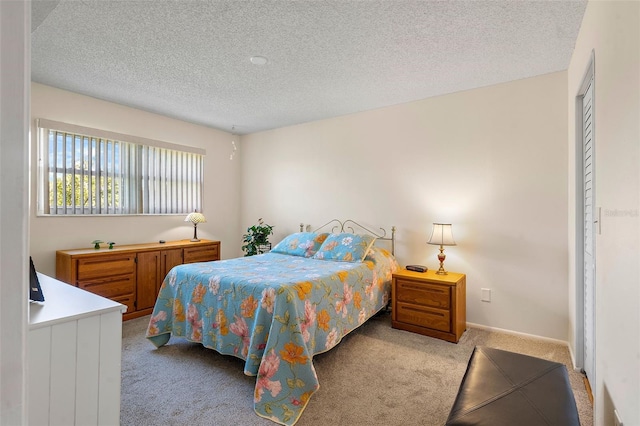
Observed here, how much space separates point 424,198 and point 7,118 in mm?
3681

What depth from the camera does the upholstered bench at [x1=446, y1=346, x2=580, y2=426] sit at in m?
1.26

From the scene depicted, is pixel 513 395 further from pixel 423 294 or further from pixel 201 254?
pixel 201 254

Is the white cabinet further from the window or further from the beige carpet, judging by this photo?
the window

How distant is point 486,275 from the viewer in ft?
11.0

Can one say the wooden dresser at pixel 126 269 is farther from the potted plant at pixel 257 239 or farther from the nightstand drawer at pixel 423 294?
the nightstand drawer at pixel 423 294

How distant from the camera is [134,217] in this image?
4.15 meters

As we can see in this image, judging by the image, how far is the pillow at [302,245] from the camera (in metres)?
3.88

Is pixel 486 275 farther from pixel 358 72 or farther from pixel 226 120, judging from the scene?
pixel 226 120

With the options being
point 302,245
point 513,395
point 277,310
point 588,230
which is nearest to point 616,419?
point 513,395

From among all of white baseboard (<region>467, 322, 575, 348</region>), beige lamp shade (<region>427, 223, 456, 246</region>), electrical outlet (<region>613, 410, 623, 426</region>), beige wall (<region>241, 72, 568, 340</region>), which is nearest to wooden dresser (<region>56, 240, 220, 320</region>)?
beige wall (<region>241, 72, 568, 340</region>)

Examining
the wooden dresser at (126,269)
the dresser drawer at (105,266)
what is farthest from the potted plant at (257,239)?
the dresser drawer at (105,266)

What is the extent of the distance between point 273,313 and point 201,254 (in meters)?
2.56

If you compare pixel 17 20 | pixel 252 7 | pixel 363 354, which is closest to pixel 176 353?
pixel 363 354

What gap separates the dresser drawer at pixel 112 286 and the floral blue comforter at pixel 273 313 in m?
0.99
